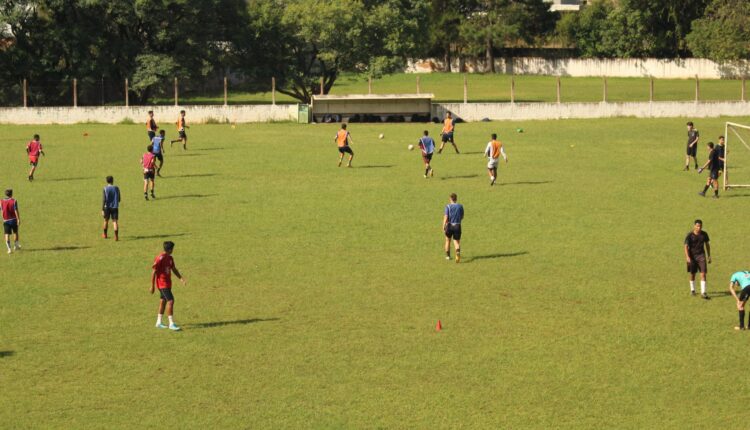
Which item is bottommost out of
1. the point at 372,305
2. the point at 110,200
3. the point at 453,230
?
the point at 372,305

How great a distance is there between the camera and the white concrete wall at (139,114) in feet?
194

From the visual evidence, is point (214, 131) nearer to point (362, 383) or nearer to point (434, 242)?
point (434, 242)

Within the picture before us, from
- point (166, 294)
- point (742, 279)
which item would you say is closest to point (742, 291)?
point (742, 279)

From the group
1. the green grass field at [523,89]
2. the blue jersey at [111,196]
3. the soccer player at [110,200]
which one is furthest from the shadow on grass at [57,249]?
the green grass field at [523,89]

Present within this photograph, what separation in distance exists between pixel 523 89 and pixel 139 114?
38.6 m

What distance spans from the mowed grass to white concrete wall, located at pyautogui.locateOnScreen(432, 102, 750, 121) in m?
20.1

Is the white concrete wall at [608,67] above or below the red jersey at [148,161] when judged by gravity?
above

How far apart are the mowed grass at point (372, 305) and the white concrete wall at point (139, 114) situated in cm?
1990

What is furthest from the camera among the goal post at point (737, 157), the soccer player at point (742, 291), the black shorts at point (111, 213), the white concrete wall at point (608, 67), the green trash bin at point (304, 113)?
the white concrete wall at point (608, 67)

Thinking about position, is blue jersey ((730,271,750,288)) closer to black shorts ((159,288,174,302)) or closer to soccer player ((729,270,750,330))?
soccer player ((729,270,750,330))

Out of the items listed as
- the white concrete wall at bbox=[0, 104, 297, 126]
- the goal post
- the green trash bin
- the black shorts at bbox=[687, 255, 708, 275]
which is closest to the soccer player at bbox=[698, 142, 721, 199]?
the goal post

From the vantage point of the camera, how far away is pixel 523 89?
87562 mm

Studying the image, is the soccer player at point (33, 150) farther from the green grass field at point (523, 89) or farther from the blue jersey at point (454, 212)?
the green grass field at point (523, 89)

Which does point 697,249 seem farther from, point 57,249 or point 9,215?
point 9,215
